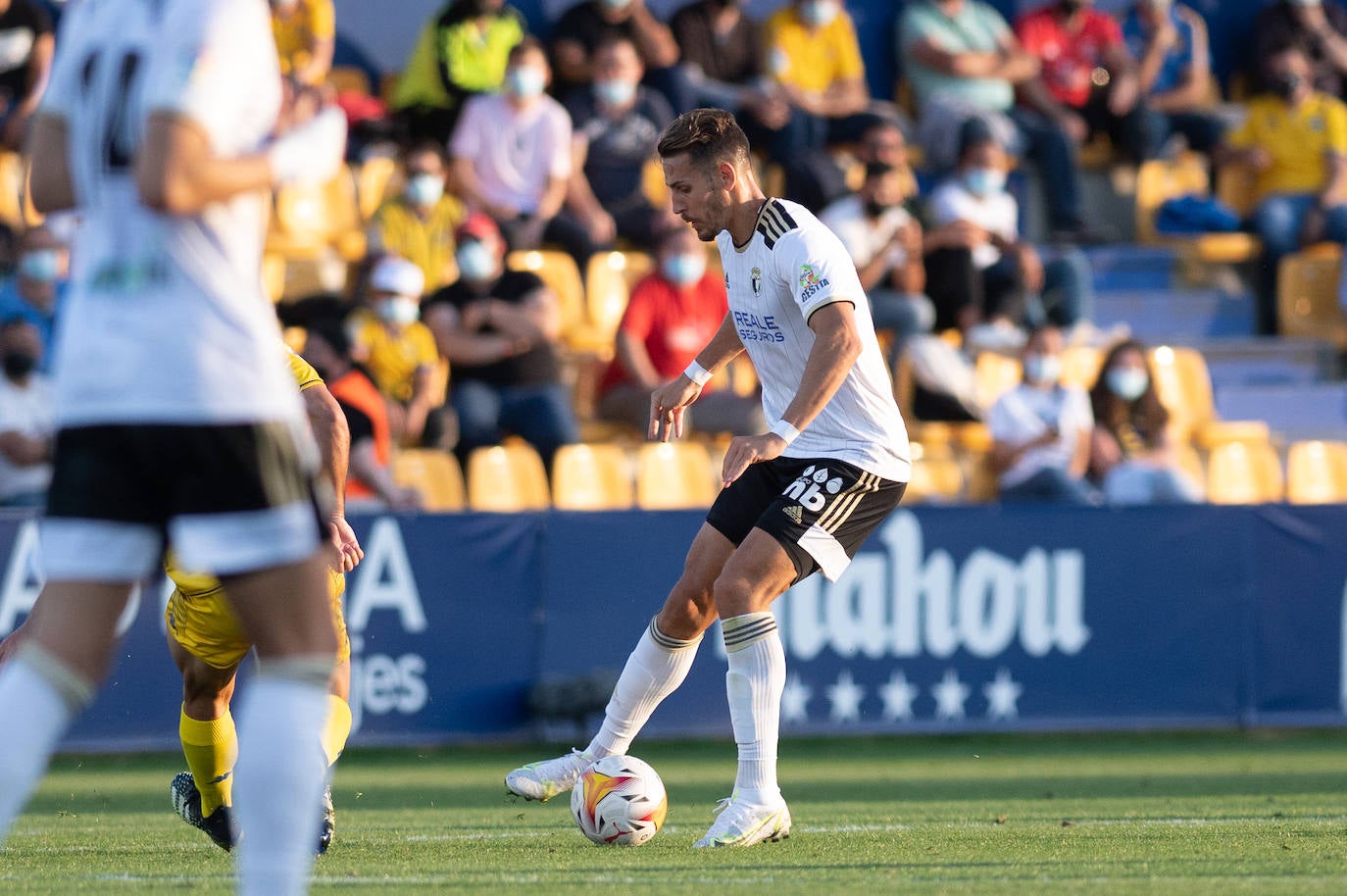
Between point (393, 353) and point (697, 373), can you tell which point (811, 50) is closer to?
point (393, 353)

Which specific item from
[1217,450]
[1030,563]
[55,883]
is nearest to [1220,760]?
[1030,563]

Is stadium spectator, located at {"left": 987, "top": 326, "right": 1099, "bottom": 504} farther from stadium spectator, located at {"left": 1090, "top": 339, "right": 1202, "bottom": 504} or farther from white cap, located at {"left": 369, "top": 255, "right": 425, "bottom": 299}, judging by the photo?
white cap, located at {"left": 369, "top": 255, "right": 425, "bottom": 299}

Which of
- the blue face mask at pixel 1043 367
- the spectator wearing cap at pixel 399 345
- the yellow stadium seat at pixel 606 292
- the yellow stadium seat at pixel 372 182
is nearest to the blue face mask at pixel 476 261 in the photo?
the spectator wearing cap at pixel 399 345

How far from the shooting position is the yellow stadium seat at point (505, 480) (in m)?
11.2

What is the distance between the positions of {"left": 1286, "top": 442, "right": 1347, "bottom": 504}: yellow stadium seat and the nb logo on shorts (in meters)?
7.35

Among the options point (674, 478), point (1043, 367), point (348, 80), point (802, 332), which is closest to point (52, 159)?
point (802, 332)

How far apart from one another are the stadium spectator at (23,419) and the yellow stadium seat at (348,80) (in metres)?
4.58

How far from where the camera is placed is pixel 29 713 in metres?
3.43

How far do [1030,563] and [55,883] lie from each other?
6.74 metres

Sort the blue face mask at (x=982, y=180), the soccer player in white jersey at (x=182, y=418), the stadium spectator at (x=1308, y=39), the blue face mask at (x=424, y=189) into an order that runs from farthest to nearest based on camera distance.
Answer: the stadium spectator at (x=1308, y=39)
the blue face mask at (x=982, y=180)
the blue face mask at (x=424, y=189)
the soccer player in white jersey at (x=182, y=418)

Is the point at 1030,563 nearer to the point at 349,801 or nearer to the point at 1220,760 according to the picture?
the point at 1220,760

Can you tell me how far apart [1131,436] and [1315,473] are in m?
1.29

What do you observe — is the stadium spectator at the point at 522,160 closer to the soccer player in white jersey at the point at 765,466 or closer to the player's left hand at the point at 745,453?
the soccer player in white jersey at the point at 765,466

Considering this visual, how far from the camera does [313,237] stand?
44.3ft
